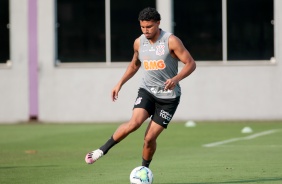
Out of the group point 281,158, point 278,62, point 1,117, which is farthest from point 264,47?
point 281,158

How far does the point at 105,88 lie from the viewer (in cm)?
2597

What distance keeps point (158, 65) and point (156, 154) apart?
4904 millimetres

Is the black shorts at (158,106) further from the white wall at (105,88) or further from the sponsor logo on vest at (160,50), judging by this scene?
the white wall at (105,88)

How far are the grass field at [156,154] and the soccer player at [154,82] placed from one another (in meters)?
0.58

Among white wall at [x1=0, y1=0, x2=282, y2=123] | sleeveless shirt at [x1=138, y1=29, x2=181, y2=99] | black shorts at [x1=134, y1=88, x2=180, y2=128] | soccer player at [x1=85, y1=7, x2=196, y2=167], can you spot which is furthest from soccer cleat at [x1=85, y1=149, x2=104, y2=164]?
white wall at [x1=0, y1=0, x2=282, y2=123]

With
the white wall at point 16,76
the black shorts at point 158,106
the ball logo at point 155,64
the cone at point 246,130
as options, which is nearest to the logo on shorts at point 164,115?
the black shorts at point 158,106

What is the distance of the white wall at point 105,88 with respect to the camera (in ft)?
83.4

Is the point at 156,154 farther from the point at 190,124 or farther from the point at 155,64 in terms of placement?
the point at 190,124

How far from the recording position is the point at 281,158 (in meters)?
15.1

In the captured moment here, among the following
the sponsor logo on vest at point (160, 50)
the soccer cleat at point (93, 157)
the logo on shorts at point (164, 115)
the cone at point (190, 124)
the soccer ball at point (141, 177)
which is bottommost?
the cone at point (190, 124)

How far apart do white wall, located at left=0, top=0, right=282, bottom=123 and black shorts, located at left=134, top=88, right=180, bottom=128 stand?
539 inches

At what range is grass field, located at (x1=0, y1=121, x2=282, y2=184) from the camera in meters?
12.4

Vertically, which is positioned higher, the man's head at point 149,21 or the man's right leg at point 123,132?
the man's head at point 149,21

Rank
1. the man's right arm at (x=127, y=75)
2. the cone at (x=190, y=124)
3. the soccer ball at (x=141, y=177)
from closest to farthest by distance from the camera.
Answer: the soccer ball at (x=141, y=177) < the man's right arm at (x=127, y=75) < the cone at (x=190, y=124)
